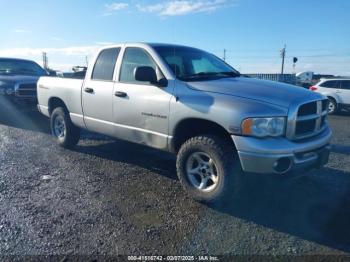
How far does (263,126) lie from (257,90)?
0.59 metres

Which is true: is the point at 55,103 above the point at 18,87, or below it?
below

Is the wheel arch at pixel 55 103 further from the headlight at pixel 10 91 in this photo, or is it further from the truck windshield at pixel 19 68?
the truck windshield at pixel 19 68

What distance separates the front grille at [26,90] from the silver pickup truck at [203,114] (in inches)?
181

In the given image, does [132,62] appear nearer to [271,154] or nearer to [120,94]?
[120,94]

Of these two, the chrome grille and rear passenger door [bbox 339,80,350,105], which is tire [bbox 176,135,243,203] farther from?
rear passenger door [bbox 339,80,350,105]

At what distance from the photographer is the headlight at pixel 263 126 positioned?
3564 mm

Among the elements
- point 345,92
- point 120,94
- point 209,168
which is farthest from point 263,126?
point 345,92

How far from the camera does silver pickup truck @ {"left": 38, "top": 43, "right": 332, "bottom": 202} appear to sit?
11.8 ft

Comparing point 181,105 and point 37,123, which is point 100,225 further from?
point 37,123

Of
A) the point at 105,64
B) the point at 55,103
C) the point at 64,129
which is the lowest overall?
the point at 64,129

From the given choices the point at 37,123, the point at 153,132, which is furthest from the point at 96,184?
the point at 37,123

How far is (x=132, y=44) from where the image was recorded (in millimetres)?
A: 5191

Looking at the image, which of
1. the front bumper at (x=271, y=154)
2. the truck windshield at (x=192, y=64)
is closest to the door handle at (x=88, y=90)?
the truck windshield at (x=192, y=64)

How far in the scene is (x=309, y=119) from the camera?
396 centimetres
